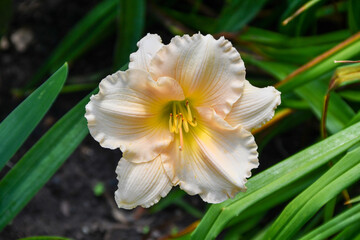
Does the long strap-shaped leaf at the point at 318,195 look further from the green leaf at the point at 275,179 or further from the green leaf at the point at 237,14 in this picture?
the green leaf at the point at 237,14

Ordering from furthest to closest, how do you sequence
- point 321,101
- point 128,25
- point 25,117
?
1. point 128,25
2. point 321,101
3. point 25,117

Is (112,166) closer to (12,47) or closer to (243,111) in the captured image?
(12,47)

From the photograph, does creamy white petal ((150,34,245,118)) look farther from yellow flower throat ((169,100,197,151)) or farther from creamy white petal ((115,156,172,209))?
creamy white petal ((115,156,172,209))

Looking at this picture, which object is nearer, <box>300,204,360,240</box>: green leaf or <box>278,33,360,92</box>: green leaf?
<box>300,204,360,240</box>: green leaf

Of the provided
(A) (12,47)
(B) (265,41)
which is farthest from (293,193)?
(A) (12,47)

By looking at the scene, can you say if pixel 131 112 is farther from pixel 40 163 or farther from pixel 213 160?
pixel 40 163

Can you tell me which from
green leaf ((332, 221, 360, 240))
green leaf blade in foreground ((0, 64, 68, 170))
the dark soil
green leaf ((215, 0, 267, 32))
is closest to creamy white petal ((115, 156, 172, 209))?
green leaf blade in foreground ((0, 64, 68, 170))

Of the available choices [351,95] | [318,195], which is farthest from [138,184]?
[351,95]
